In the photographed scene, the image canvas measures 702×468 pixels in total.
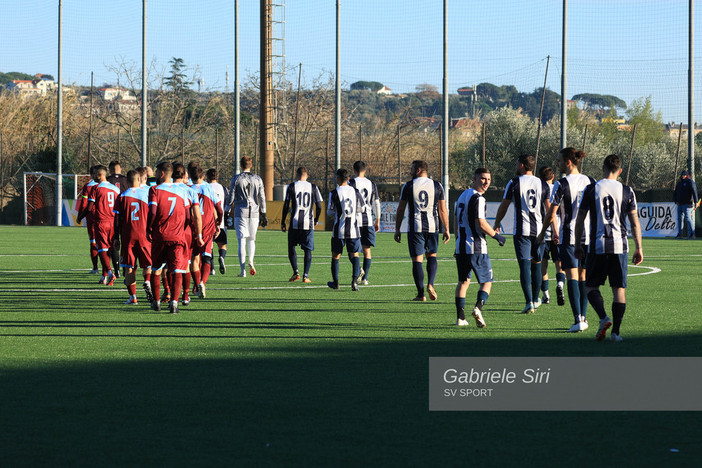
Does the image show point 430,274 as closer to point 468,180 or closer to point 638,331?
point 638,331

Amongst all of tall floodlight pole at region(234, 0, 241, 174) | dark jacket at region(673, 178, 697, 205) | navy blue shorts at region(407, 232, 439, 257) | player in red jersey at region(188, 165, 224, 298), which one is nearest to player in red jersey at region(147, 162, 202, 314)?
player in red jersey at region(188, 165, 224, 298)

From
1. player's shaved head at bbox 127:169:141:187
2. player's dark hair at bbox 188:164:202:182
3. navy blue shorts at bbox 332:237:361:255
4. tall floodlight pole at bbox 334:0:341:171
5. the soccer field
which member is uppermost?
tall floodlight pole at bbox 334:0:341:171

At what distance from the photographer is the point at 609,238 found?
380 inches

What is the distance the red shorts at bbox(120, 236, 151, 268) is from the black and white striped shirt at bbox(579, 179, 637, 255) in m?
6.16

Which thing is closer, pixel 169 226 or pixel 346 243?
pixel 169 226

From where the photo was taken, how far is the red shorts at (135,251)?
13.2m

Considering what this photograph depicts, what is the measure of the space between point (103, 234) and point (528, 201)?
25.8ft

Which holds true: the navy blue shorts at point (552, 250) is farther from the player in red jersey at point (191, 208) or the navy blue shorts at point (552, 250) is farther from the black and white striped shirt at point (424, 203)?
the player in red jersey at point (191, 208)

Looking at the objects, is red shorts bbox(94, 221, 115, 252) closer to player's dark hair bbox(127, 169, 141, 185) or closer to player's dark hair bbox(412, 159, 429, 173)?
player's dark hair bbox(127, 169, 141, 185)

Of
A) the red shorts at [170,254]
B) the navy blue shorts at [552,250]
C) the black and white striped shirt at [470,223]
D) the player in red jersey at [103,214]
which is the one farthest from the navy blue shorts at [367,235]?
the black and white striped shirt at [470,223]

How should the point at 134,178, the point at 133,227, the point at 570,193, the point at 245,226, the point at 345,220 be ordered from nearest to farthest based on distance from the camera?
the point at 570,193 < the point at 133,227 < the point at 134,178 < the point at 345,220 < the point at 245,226

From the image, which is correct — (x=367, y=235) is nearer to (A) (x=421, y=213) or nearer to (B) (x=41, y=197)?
(A) (x=421, y=213)

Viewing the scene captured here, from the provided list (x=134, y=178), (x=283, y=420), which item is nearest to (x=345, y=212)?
(x=134, y=178)

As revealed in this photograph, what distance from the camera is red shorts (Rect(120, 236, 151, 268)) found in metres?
13.2
